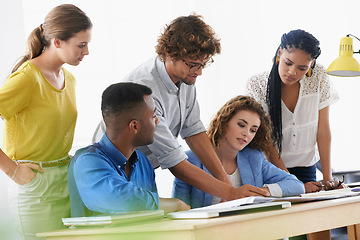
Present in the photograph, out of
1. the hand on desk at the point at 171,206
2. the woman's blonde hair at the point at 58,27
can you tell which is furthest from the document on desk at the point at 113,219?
the woman's blonde hair at the point at 58,27

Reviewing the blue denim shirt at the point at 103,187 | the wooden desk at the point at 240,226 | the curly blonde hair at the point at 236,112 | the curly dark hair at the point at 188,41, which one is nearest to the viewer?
the wooden desk at the point at 240,226

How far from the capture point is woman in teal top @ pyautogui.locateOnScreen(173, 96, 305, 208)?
181cm

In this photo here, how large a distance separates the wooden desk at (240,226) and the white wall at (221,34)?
2.26m

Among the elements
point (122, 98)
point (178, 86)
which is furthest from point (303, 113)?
point (122, 98)

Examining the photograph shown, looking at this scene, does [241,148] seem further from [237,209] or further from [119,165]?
[237,209]

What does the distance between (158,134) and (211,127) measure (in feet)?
1.79

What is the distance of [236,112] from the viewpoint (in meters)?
1.95

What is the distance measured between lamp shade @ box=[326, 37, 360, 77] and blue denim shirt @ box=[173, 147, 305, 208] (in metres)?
0.71

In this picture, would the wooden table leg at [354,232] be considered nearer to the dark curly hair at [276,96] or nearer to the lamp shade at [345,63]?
the dark curly hair at [276,96]

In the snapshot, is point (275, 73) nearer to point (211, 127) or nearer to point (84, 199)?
point (211, 127)

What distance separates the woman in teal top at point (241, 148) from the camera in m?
1.81

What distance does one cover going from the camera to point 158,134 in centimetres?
149

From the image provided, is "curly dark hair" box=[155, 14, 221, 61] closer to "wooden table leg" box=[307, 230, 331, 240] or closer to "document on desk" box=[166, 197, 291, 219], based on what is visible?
"document on desk" box=[166, 197, 291, 219]

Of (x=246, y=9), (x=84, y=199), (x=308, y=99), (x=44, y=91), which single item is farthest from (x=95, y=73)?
(x=84, y=199)
